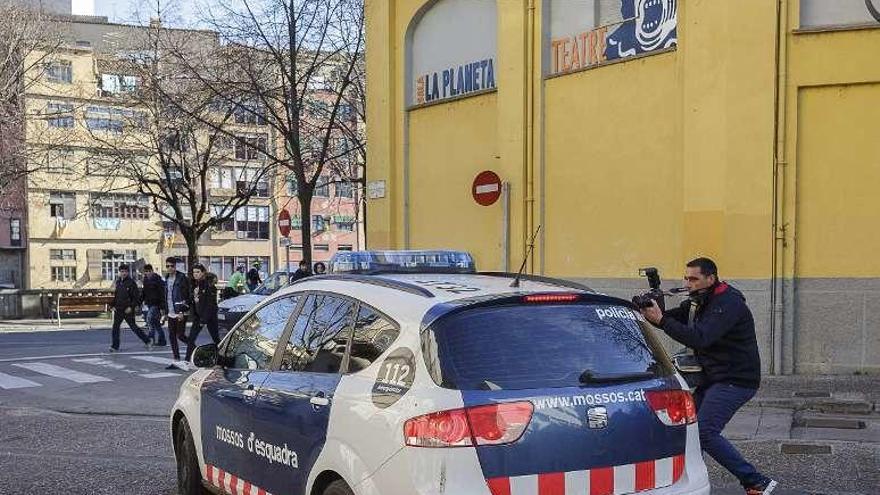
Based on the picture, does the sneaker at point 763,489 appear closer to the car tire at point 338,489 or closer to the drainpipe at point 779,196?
the car tire at point 338,489

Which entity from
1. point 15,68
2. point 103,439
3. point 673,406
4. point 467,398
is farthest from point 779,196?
point 15,68

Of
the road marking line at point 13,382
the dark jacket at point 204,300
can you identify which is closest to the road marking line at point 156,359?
the dark jacket at point 204,300

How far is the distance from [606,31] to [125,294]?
402 inches

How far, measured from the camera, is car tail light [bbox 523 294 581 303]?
13.7 feet

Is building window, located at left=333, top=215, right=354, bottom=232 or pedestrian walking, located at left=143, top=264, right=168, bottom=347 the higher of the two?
building window, located at left=333, top=215, right=354, bottom=232

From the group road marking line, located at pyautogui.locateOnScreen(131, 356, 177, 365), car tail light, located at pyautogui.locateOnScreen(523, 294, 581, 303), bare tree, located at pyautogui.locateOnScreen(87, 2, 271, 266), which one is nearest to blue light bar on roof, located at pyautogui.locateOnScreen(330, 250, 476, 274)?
car tail light, located at pyautogui.locateOnScreen(523, 294, 581, 303)

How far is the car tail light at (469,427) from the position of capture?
3652 millimetres

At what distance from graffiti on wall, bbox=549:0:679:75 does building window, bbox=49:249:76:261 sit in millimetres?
47200

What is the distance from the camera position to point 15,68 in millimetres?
28938

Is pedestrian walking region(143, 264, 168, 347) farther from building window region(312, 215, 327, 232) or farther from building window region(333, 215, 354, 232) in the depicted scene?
building window region(333, 215, 354, 232)

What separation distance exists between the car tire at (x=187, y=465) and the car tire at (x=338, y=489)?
1.96 meters

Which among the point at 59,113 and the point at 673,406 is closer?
the point at 673,406

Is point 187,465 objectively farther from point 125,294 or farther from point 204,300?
point 125,294

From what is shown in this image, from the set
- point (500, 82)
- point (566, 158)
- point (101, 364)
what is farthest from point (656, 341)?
point (101, 364)
